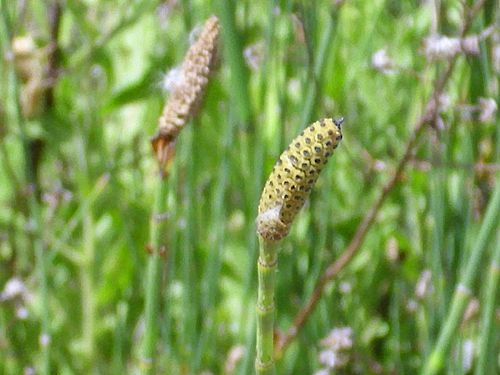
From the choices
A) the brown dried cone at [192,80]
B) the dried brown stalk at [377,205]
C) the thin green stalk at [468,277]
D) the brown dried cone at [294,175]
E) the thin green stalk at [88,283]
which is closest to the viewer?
the brown dried cone at [294,175]

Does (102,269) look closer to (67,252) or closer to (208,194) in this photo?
(67,252)

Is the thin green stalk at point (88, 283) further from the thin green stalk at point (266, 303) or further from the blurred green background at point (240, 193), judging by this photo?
the thin green stalk at point (266, 303)

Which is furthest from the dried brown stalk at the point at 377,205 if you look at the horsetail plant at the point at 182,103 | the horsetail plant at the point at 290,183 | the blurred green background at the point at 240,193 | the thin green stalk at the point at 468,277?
the horsetail plant at the point at 290,183

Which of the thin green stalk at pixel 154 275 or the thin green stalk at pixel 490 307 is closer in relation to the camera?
the thin green stalk at pixel 154 275

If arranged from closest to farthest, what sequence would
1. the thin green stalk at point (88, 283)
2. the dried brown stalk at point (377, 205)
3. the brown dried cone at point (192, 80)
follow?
the brown dried cone at point (192, 80)
the dried brown stalk at point (377, 205)
the thin green stalk at point (88, 283)

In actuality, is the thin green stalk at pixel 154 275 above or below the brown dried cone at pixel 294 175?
below

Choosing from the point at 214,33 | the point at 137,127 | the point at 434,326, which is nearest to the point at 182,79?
the point at 214,33

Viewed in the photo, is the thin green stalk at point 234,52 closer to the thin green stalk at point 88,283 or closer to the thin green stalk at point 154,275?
the thin green stalk at point 154,275

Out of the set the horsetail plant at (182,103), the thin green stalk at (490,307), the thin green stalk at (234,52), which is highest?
the thin green stalk at (234,52)
